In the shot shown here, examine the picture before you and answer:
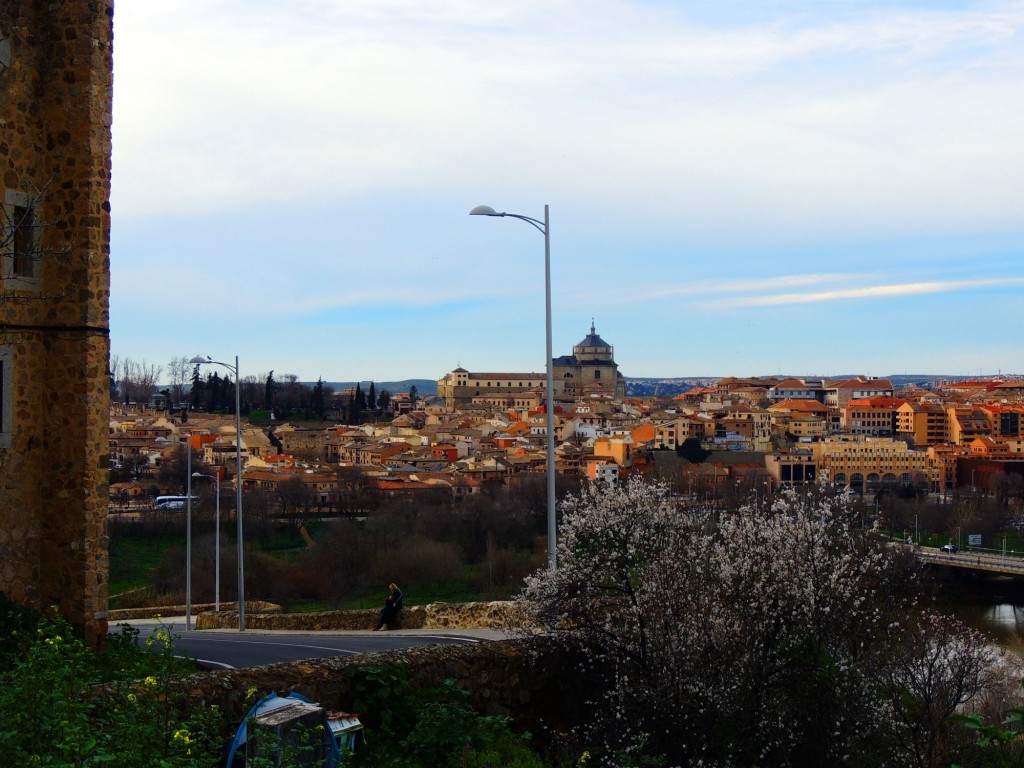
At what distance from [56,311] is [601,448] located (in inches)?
3967

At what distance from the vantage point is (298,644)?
13.9 metres

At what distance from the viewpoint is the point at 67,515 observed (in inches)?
378

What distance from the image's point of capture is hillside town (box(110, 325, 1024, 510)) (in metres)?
80.2

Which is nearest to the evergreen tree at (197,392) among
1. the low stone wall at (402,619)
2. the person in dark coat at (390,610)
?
the low stone wall at (402,619)

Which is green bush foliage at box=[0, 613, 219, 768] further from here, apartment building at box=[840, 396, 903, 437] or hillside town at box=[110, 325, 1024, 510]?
apartment building at box=[840, 396, 903, 437]

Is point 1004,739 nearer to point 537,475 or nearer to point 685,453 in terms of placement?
point 537,475

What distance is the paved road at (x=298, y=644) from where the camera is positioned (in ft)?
A: 39.8

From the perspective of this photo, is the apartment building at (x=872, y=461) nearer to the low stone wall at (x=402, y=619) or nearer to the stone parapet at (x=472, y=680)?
the low stone wall at (x=402, y=619)

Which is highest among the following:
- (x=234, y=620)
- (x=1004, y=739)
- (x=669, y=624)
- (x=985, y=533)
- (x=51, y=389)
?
(x=51, y=389)

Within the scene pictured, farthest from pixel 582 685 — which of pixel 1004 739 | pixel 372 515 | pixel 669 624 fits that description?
pixel 372 515

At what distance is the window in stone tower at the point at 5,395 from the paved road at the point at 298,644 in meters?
2.99

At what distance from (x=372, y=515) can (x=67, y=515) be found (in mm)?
53842

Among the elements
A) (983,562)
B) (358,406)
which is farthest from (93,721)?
(358,406)

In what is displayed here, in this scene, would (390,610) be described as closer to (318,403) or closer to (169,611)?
(169,611)
